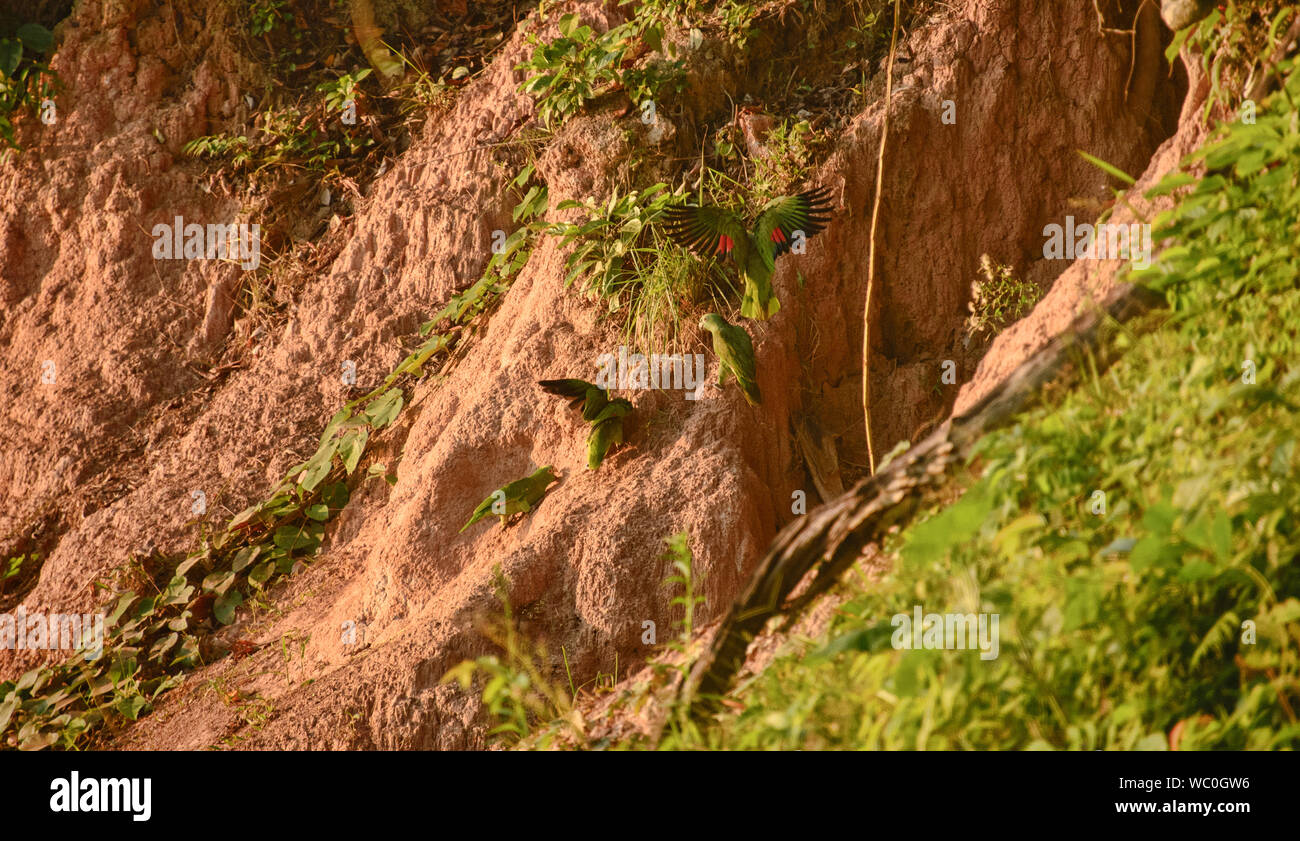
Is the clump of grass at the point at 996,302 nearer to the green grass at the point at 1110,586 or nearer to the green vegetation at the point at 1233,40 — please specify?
the green vegetation at the point at 1233,40

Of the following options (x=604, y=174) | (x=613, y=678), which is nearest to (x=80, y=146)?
(x=604, y=174)

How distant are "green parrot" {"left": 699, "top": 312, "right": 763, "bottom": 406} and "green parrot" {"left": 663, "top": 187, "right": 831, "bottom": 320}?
0.18m

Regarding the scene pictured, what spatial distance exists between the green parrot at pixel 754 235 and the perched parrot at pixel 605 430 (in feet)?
2.53

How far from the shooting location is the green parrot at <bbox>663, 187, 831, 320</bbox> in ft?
17.3

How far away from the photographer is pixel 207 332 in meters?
7.53

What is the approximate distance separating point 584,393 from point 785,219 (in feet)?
4.24

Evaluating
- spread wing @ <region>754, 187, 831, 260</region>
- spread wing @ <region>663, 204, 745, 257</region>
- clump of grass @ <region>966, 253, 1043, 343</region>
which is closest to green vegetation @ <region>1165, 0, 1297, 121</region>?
clump of grass @ <region>966, 253, 1043, 343</region>

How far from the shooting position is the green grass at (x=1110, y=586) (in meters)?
2.39

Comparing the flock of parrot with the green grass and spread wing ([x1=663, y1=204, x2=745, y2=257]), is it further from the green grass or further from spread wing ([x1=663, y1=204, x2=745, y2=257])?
the green grass

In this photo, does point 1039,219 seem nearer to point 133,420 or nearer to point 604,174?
point 604,174

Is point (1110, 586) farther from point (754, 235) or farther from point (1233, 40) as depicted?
point (754, 235)

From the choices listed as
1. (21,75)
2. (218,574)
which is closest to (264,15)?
(21,75)

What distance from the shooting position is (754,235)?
530 cm
